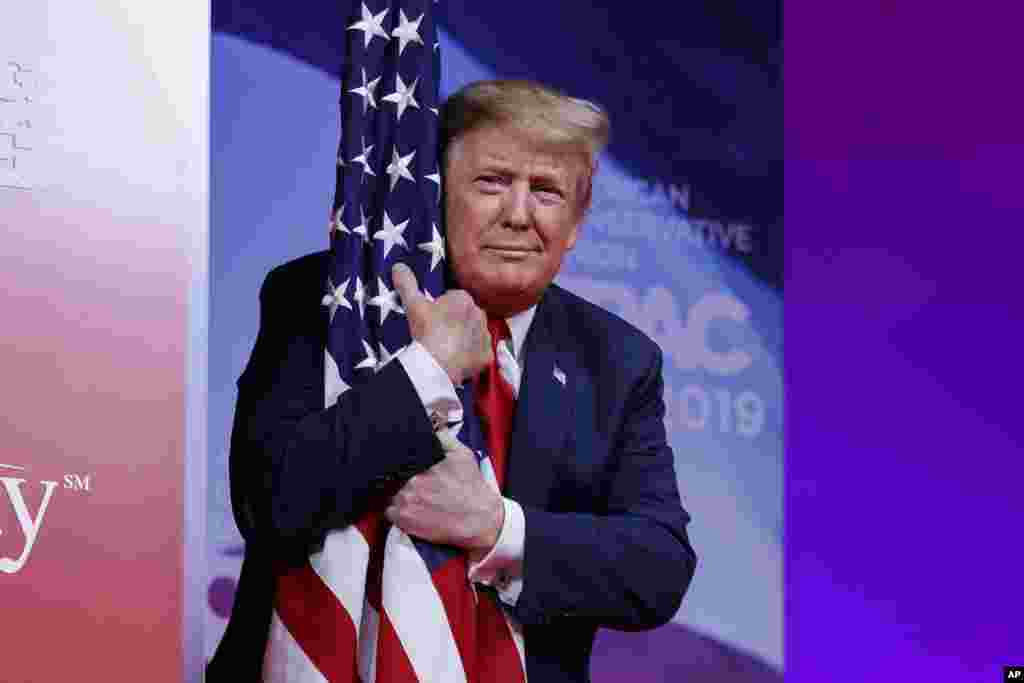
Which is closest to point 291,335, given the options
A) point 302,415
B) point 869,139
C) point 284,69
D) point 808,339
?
point 302,415

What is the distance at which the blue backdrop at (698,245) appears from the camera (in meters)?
3.29

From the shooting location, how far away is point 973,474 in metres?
3.72

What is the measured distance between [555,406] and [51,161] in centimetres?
106

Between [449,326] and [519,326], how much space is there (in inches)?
13.3

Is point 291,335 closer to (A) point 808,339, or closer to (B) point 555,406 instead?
(B) point 555,406

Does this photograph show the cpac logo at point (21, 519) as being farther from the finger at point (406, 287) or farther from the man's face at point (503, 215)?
the man's face at point (503, 215)

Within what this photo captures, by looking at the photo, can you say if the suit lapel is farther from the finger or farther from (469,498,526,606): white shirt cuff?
the finger

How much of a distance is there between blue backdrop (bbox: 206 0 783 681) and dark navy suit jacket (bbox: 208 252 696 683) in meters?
0.32

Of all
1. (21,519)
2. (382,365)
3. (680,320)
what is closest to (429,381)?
(382,365)

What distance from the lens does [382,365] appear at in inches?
103

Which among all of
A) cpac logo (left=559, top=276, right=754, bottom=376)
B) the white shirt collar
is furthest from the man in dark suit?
cpac logo (left=559, top=276, right=754, bottom=376)

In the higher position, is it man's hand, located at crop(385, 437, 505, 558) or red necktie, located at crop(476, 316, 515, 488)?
red necktie, located at crop(476, 316, 515, 488)

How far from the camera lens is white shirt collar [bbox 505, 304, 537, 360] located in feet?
9.61

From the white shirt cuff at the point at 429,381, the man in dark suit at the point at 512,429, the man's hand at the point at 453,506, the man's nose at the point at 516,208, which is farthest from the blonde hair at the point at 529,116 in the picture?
the man's hand at the point at 453,506
